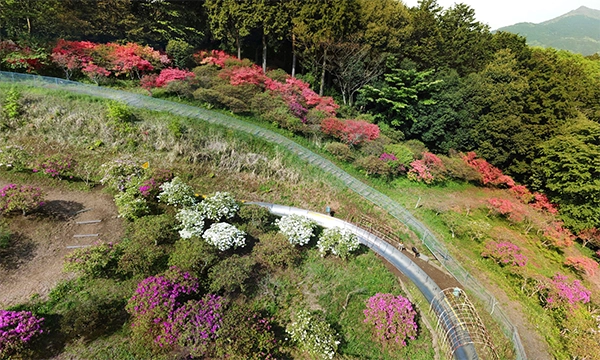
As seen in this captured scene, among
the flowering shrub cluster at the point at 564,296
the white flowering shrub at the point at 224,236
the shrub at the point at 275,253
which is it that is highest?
the white flowering shrub at the point at 224,236

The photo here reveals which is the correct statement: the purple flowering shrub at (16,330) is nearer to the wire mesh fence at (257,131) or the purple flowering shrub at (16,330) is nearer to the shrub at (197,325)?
the shrub at (197,325)

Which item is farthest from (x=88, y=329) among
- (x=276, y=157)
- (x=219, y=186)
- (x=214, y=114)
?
(x=214, y=114)

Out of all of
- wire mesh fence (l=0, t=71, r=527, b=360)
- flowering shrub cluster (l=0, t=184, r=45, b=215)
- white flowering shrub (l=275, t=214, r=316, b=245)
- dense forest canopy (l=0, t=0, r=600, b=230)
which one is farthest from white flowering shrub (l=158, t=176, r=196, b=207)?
dense forest canopy (l=0, t=0, r=600, b=230)

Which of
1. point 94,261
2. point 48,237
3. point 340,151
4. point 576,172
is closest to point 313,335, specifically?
point 94,261

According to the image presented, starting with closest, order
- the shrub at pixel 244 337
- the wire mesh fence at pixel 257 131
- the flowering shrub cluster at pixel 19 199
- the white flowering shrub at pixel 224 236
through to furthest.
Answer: the shrub at pixel 244 337
the flowering shrub cluster at pixel 19 199
the white flowering shrub at pixel 224 236
the wire mesh fence at pixel 257 131

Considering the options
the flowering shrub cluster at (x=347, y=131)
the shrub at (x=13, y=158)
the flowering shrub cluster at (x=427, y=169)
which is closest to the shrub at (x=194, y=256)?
the shrub at (x=13, y=158)

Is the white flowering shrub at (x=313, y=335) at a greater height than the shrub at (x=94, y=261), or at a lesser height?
lesser
